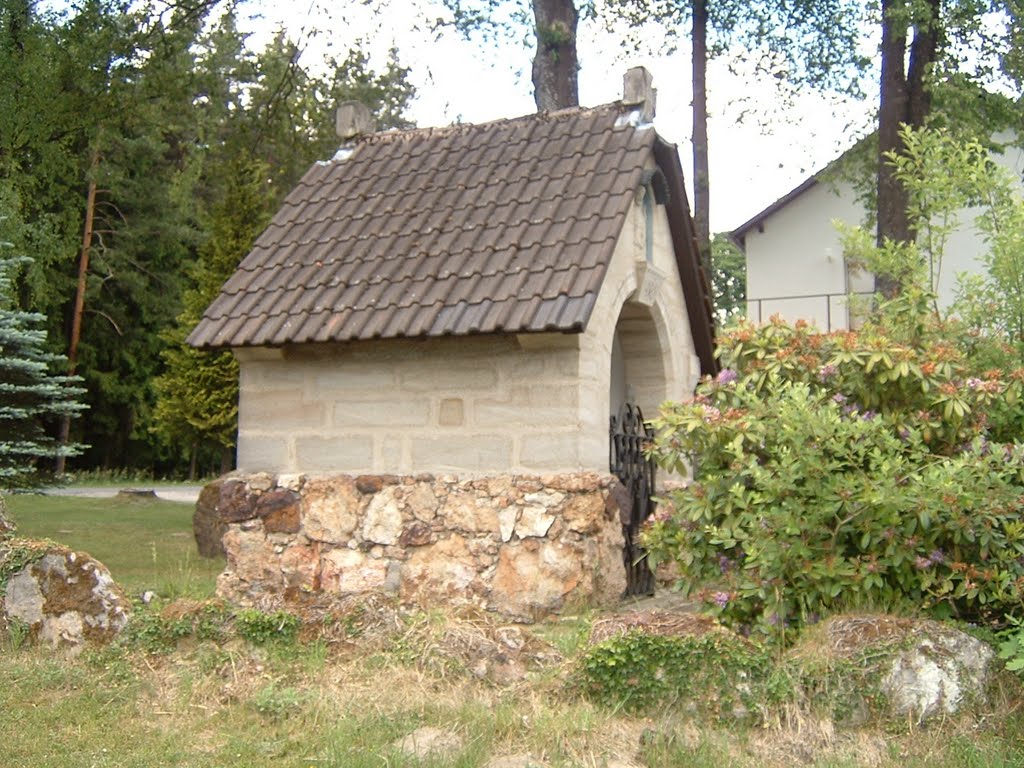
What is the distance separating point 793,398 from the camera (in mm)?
5207

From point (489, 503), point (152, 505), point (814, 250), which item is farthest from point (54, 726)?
point (814, 250)

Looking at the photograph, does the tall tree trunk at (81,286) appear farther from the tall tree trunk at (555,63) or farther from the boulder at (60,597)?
the boulder at (60,597)

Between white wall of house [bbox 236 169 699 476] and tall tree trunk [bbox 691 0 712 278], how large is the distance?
8.30 meters

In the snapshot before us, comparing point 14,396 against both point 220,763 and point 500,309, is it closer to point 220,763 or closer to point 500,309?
point 500,309

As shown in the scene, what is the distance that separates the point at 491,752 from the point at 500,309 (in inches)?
130

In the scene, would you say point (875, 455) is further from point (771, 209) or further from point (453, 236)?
point (771, 209)

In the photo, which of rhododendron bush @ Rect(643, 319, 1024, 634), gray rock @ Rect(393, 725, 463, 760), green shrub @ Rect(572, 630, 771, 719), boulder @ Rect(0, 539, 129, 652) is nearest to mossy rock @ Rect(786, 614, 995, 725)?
green shrub @ Rect(572, 630, 771, 719)

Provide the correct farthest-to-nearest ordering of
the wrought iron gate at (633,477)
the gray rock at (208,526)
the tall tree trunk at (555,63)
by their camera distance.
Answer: the tall tree trunk at (555,63), the gray rock at (208,526), the wrought iron gate at (633,477)

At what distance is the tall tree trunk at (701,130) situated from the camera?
1642 centimetres

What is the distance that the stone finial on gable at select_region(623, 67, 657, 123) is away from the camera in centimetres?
Result: 835

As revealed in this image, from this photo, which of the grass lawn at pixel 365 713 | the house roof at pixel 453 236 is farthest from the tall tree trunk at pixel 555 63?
the grass lawn at pixel 365 713

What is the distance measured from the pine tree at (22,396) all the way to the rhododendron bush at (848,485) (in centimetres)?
891

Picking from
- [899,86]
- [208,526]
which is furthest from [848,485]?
[899,86]

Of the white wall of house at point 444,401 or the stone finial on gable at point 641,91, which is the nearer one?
the white wall of house at point 444,401
